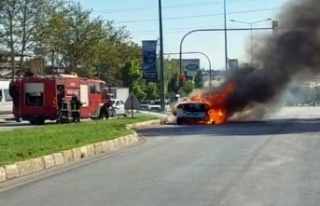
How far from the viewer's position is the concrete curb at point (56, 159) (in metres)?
14.5

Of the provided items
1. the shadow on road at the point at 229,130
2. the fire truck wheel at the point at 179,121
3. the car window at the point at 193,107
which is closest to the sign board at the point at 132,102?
Result: the shadow on road at the point at 229,130

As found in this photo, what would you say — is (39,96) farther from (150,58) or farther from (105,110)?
(150,58)

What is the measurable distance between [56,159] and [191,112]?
28.5 meters

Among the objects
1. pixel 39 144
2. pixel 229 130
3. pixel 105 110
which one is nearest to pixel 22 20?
pixel 105 110

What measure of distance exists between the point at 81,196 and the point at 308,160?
290 inches

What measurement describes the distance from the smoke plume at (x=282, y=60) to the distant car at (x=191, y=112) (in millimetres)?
3580

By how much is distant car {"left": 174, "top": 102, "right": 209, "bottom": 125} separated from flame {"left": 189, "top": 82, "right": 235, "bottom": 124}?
4.13 feet

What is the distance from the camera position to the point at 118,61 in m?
82.2

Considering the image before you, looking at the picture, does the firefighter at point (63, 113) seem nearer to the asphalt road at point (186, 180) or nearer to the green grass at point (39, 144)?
the green grass at point (39, 144)

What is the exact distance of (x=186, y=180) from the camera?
13.1 meters

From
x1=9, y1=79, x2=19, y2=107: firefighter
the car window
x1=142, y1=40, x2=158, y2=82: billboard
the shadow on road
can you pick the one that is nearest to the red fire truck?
x1=9, y1=79, x2=19, y2=107: firefighter

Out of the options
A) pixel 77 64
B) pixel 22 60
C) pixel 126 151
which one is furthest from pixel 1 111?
pixel 126 151

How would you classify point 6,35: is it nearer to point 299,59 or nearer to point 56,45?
point 56,45

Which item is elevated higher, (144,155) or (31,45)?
(31,45)
